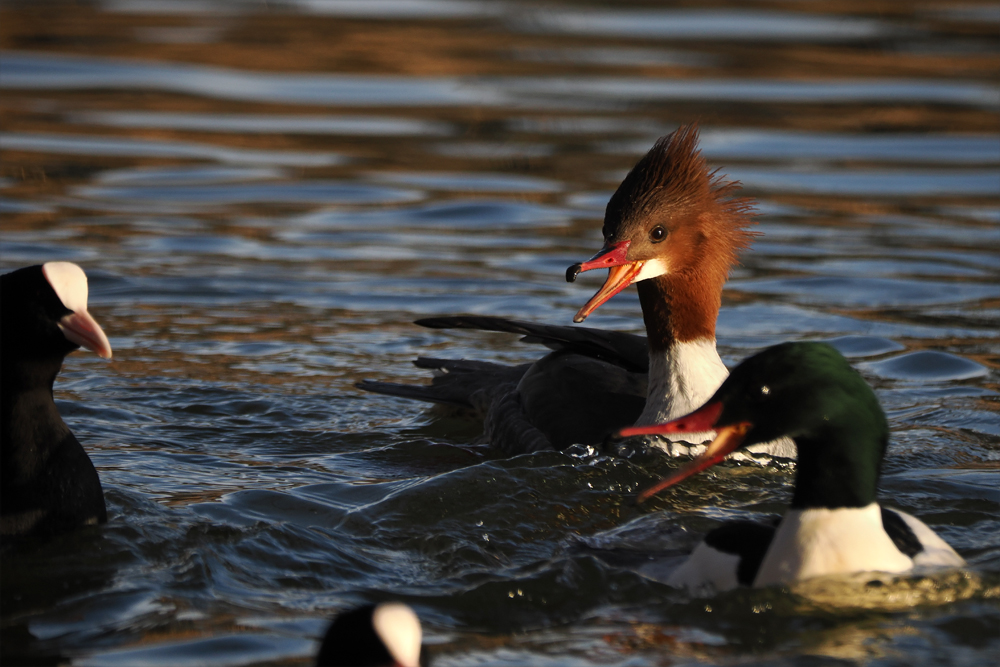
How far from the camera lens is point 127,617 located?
4.14 meters

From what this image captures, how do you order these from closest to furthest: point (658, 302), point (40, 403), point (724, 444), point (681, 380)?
point (724, 444) → point (40, 403) → point (681, 380) → point (658, 302)

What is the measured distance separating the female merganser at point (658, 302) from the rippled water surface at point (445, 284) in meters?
0.34

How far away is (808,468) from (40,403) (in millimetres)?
2543

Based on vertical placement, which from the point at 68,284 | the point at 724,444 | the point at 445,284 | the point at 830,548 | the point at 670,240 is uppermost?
the point at 670,240

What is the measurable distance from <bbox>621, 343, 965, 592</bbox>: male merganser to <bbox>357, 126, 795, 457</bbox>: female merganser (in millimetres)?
1581

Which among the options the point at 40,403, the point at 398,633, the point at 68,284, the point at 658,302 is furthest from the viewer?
the point at 658,302

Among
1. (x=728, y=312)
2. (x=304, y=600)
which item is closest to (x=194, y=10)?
(x=728, y=312)

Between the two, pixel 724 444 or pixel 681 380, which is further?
pixel 681 380

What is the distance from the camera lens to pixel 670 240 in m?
5.97

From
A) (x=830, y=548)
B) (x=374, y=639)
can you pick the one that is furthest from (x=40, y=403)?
(x=830, y=548)

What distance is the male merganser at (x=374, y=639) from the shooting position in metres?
3.24

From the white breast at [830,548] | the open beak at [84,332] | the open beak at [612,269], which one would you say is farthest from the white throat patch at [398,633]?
the open beak at [612,269]

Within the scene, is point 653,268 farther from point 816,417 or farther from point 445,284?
point 445,284

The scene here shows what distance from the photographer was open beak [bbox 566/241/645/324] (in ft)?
19.0
